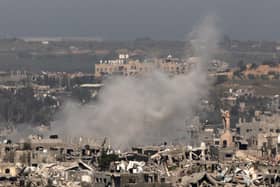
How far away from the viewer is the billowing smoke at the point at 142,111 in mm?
44375

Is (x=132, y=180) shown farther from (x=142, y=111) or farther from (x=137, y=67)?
(x=137, y=67)

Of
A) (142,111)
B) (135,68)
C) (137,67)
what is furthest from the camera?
(137,67)

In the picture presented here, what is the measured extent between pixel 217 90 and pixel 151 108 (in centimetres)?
2314

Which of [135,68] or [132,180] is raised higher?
[135,68]

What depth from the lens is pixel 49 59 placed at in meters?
124

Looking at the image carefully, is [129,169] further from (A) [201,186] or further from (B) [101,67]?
(B) [101,67]

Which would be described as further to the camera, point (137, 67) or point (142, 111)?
point (137, 67)

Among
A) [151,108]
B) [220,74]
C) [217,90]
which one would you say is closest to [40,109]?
[217,90]

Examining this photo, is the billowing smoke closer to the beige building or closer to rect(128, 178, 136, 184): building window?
the beige building

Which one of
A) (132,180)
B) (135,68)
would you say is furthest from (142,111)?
(135,68)

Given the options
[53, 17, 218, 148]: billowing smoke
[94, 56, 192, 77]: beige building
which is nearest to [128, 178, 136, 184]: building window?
[53, 17, 218, 148]: billowing smoke

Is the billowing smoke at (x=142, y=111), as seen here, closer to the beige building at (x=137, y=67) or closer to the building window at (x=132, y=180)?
the beige building at (x=137, y=67)

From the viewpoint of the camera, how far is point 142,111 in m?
48.5

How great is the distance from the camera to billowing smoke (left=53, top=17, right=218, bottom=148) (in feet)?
146
